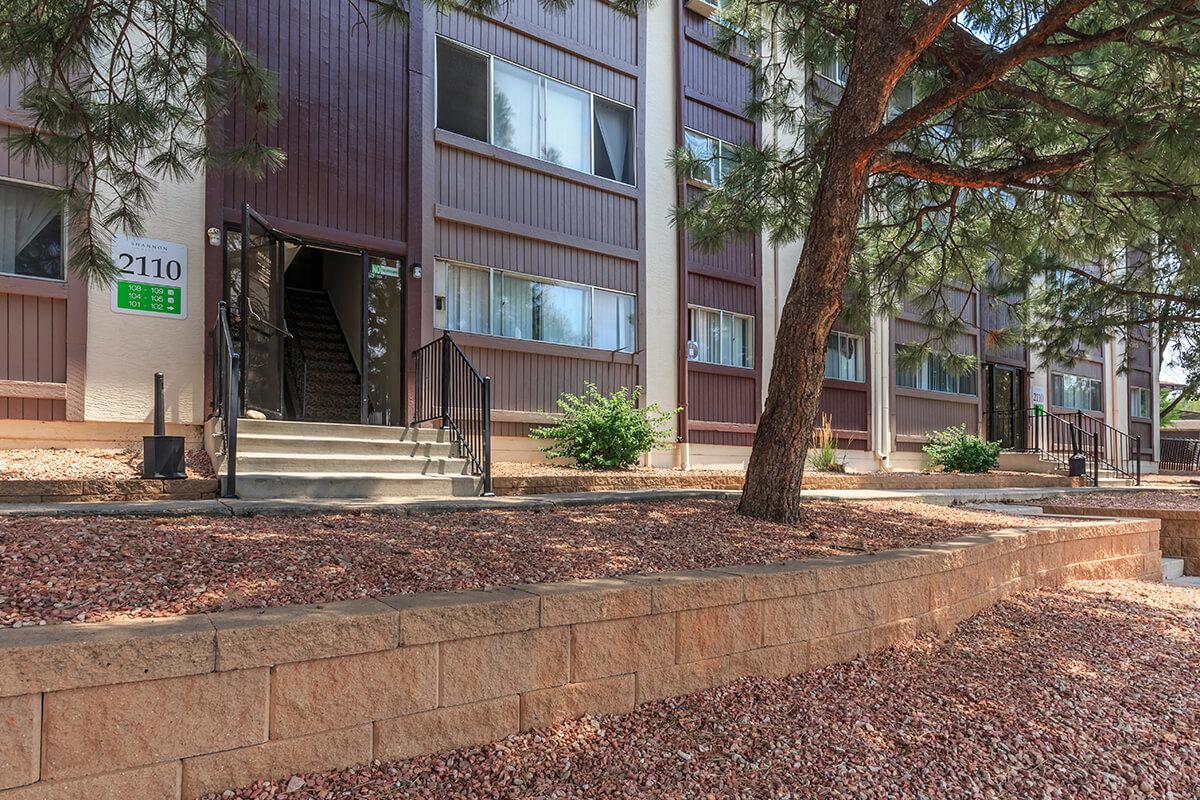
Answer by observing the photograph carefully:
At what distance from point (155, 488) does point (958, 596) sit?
5304 millimetres

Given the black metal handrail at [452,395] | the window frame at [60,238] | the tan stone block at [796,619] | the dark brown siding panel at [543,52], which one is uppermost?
the dark brown siding panel at [543,52]

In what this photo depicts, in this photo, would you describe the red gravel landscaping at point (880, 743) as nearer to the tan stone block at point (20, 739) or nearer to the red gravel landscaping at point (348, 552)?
the tan stone block at point (20, 739)

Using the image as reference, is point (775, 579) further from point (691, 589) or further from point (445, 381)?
point (445, 381)

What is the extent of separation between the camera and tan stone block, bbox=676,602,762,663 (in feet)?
10.9

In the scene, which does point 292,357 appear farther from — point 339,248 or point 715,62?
point 715,62

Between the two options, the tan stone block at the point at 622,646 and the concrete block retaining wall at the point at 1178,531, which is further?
the concrete block retaining wall at the point at 1178,531

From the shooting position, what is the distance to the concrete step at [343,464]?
6.52 m

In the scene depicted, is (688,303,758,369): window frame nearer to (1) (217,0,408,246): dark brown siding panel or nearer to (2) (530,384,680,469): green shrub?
(2) (530,384,680,469): green shrub

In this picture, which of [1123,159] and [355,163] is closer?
[1123,159]

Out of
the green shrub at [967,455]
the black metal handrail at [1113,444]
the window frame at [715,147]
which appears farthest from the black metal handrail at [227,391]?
the black metal handrail at [1113,444]

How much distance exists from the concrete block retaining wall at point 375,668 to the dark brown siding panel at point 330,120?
6764 millimetres

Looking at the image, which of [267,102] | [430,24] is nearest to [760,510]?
[267,102]

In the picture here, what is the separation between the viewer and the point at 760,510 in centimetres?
557

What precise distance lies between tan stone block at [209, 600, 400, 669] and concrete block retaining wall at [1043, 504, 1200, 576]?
8.07 metres
